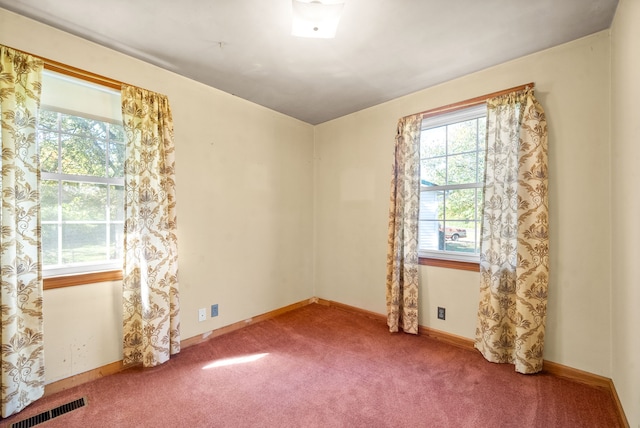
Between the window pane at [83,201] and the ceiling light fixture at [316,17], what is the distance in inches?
76.4

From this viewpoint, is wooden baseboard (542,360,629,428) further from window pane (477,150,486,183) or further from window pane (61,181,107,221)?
window pane (61,181,107,221)

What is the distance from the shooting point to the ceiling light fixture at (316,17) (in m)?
1.64

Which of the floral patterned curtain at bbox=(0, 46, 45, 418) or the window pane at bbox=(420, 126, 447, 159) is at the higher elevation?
the window pane at bbox=(420, 126, 447, 159)

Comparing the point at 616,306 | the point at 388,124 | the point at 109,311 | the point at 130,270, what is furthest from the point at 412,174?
the point at 109,311

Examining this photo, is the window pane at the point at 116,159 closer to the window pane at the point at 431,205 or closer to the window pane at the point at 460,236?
the window pane at the point at 431,205

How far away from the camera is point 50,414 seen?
1.68m

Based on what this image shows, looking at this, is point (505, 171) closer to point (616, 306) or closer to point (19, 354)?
point (616, 306)

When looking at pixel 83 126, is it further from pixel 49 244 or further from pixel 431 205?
pixel 431 205

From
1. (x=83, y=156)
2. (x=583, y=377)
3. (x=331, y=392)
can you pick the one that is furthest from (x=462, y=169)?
(x=83, y=156)

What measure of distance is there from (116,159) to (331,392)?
8.14 feet

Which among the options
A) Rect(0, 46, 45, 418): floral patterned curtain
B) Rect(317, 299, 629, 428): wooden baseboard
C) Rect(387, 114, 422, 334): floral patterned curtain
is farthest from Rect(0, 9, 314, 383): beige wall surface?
Rect(317, 299, 629, 428): wooden baseboard

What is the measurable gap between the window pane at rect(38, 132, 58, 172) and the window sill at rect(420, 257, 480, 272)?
3.23 metres

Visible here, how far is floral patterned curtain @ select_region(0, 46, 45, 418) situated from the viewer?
1.64m

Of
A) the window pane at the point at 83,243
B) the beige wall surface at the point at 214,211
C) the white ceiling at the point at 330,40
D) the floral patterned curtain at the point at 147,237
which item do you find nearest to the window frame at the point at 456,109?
the white ceiling at the point at 330,40
